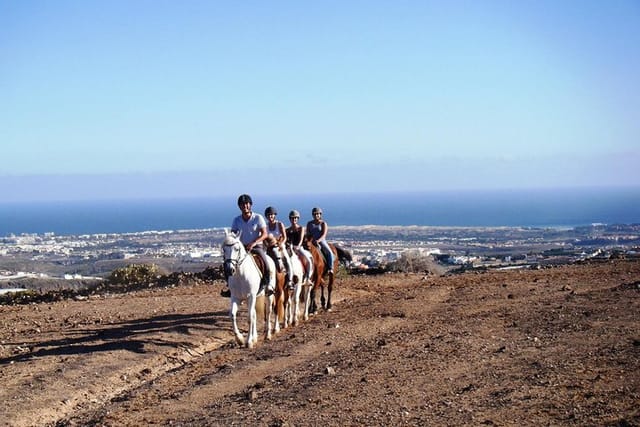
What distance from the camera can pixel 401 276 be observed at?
2670 cm

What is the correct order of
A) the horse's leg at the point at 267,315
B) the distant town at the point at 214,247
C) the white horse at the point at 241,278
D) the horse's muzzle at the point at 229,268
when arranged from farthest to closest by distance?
the distant town at the point at 214,247, the horse's leg at the point at 267,315, the white horse at the point at 241,278, the horse's muzzle at the point at 229,268

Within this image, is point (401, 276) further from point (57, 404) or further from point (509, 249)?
point (509, 249)

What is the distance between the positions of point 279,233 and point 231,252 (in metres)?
2.66

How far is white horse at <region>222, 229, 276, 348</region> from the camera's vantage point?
13922 mm

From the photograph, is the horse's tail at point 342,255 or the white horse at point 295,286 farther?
the horse's tail at point 342,255

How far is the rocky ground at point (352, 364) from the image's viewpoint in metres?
8.95

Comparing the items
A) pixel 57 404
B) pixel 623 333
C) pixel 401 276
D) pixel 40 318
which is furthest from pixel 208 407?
pixel 401 276

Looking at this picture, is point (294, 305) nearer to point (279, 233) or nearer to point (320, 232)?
point (279, 233)

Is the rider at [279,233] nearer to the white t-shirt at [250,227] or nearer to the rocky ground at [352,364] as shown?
the white t-shirt at [250,227]

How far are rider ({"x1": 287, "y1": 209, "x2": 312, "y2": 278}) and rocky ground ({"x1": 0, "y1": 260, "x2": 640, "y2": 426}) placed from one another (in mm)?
1450

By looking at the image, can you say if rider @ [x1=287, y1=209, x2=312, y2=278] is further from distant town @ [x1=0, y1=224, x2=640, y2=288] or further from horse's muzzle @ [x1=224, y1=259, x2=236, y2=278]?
distant town @ [x1=0, y1=224, x2=640, y2=288]

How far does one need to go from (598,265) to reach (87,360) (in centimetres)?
1778

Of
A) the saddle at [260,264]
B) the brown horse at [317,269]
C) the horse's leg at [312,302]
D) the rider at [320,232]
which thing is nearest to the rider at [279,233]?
the saddle at [260,264]

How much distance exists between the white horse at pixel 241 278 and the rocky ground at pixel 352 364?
0.42m
